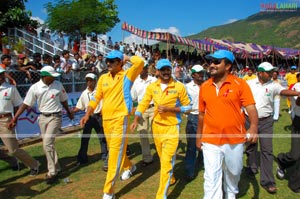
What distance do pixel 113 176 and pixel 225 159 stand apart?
1686mm

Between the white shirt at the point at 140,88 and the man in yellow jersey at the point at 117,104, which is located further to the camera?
the white shirt at the point at 140,88

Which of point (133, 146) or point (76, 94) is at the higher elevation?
point (76, 94)

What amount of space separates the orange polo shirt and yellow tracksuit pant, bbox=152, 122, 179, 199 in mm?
933

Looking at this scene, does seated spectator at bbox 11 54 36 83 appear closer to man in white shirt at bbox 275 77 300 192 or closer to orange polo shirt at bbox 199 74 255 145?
orange polo shirt at bbox 199 74 255 145

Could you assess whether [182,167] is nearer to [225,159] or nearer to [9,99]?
[225,159]

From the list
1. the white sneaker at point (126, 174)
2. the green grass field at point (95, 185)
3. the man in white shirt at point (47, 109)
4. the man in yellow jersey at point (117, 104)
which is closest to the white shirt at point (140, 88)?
the green grass field at point (95, 185)

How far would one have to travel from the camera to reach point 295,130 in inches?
199

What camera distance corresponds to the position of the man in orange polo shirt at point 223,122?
3500 mm

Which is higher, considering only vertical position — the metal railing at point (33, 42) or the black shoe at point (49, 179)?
the metal railing at point (33, 42)

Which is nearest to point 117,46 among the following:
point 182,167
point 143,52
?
point 143,52

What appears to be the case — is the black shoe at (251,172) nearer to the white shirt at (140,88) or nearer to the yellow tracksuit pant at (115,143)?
the yellow tracksuit pant at (115,143)

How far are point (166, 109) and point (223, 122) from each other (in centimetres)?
115

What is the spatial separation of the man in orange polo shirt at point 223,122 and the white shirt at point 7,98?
3.60 meters

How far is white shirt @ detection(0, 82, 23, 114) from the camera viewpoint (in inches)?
209
